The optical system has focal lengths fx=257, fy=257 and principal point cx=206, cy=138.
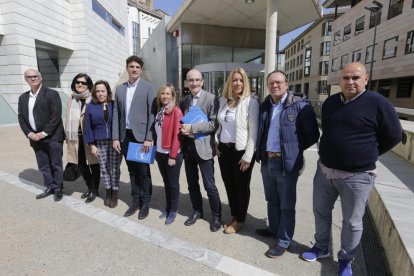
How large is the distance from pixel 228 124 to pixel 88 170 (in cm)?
266

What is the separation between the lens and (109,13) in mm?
25469

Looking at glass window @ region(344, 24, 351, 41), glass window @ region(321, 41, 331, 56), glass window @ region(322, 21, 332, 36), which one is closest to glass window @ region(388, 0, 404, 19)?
glass window @ region(344, 24, 351, 41)

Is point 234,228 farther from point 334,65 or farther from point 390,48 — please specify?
point 334,65

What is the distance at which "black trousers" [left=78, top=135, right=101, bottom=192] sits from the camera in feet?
13.5

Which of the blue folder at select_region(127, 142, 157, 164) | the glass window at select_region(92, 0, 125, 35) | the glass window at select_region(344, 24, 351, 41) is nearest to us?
the blue folder at select_region(127, 142, 157, 164)

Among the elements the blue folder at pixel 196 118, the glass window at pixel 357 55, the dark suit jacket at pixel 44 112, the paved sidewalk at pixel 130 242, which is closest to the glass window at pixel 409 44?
the glass window at pixel 357 55

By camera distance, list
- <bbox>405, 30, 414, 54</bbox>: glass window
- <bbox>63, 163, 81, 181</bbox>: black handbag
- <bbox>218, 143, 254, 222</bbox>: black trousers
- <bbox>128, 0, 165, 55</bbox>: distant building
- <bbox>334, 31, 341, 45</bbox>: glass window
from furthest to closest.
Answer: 1. <bbox>128, 0, 165, 55</bbox>: distant building
2. <bbox>334, 31, 341, 45</bbox>: glass window
3. <bbox>405, 30, 414, 54</bbox>: glass window
4. <bbox>63, 163, 81, 181</bbox>: black handbag
5. <bbox>218, 143, 254, 222</bbox>: black trousers

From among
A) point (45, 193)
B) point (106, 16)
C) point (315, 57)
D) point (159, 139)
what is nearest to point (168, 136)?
point (159, 139)

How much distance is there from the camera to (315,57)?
4681 cm

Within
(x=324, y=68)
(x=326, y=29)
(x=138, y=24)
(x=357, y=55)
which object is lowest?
(x=357, y=55)

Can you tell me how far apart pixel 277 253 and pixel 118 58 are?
28.7m

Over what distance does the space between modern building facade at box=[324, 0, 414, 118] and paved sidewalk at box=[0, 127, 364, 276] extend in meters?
22.5

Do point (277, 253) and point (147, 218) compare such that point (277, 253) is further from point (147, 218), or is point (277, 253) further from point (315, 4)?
point (315, 4)

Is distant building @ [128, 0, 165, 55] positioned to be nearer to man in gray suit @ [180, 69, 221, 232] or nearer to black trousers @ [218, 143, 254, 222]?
man in gray suit @ [180, 69, 221, 232]
